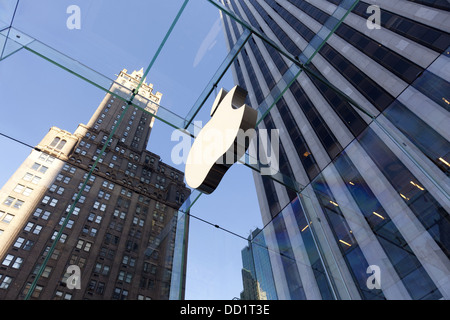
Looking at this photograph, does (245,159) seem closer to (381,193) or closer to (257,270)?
(257,270)

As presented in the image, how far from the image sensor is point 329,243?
494 cm

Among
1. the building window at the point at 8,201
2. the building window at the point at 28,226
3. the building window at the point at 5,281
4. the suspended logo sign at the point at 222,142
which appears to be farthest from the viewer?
the building window at the point at 8,201

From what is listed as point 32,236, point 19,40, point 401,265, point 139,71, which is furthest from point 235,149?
point 32,236

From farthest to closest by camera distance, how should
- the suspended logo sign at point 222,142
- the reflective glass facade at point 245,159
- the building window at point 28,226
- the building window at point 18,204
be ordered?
the building window at point 18,204, the building window at point 28,226, the reflective glass facade at point 245,159, the suspended logo sign at point 222,142

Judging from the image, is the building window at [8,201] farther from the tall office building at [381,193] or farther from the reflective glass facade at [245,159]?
the tall office building at [381,193]

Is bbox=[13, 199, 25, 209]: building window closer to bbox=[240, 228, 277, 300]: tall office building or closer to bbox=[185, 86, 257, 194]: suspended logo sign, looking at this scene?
bbox=[240, 228, 277, 300]: tall office building

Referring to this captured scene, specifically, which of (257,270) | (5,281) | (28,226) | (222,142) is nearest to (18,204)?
(28,226)

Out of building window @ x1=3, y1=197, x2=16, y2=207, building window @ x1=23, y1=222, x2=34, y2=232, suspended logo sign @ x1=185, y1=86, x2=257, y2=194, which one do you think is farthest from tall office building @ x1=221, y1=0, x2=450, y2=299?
building window @ x1=3, y1=197, x2=16, y2=207

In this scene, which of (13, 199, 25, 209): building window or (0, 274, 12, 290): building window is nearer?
(0, 274, 12, 290): building window

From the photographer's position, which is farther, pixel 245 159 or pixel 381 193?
pixel 381 193

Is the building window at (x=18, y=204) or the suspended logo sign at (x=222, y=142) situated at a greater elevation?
the building window at (x=18, y=204)

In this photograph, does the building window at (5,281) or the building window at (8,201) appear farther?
the building window at (8,201)

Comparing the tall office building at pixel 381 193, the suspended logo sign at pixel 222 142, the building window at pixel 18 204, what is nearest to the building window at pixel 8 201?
the building window at pixel 18 204
